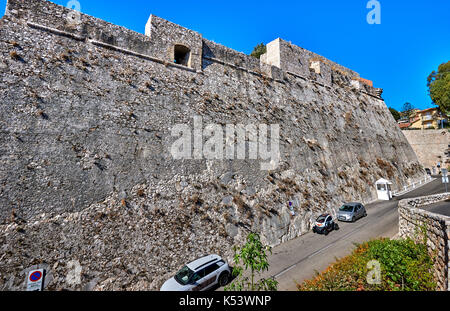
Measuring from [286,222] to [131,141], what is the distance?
1116 centimetres

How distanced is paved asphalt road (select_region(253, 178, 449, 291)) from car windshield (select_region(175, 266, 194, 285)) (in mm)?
3799

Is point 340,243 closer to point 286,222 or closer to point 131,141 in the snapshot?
point 286,222

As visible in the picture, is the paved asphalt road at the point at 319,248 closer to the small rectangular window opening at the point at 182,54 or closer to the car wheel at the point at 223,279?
the car wheel at the point at 223,279

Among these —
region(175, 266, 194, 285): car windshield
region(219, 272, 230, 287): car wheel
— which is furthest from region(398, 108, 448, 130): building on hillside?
region(175, 266, 194, 285): car windshield

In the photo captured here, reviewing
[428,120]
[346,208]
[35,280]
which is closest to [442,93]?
[428,120]

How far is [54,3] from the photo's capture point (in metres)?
11.7

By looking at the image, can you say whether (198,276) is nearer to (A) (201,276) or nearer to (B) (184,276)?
(A) (201,276)

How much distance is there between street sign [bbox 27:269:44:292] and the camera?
717cm

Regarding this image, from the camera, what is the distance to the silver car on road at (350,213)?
1641cm

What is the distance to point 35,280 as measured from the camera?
7258mm

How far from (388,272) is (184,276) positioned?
8176 mm

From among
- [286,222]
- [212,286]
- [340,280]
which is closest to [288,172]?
[286,222]

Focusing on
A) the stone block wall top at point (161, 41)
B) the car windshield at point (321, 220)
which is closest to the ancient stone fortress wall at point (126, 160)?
the stone block wall top at point (161, 41)

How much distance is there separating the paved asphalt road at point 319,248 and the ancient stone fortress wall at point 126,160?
4.56 ft
